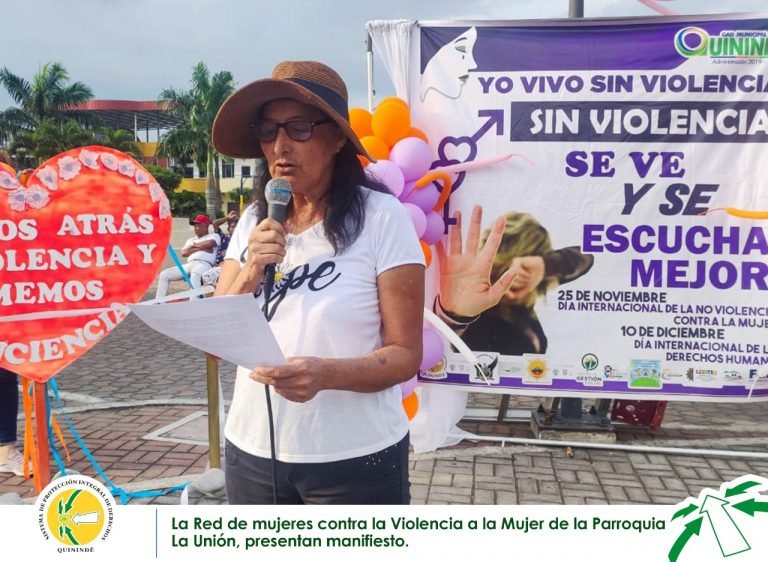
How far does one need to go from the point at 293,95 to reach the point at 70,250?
2115 millimetres

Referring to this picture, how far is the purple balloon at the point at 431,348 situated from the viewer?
4051 mm

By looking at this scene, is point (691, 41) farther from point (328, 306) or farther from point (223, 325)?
point (223, 325)

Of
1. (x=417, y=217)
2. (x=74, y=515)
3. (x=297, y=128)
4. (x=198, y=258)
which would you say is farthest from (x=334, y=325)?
(x=198, y=258)

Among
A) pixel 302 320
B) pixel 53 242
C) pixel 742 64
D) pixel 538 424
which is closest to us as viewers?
pixel 302 320

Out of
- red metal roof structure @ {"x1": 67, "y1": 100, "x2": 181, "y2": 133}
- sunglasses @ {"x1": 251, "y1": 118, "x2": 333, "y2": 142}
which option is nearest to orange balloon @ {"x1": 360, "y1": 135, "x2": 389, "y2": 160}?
sunglasses @ {"x1": 251, "y1": 118, "x2": 333, "y2": 142}

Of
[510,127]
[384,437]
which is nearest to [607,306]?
[510,127]

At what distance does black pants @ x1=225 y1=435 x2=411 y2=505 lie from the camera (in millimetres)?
1541

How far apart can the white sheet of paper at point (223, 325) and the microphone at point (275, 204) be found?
7.9 inches

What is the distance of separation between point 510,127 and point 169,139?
135ft

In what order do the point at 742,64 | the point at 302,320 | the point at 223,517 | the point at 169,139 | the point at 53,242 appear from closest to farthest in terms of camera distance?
1. the point at 302,320
2. the point at 223,517
3. the point at 53,242
4. the point at 742,64
5. the point at 169,139

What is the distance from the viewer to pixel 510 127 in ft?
13.1

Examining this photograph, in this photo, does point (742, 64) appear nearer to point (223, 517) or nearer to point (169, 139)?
point (223, 517)

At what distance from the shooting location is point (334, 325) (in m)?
1.50

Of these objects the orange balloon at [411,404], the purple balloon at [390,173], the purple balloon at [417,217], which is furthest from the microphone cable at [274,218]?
the orange balloon at [411,404]
